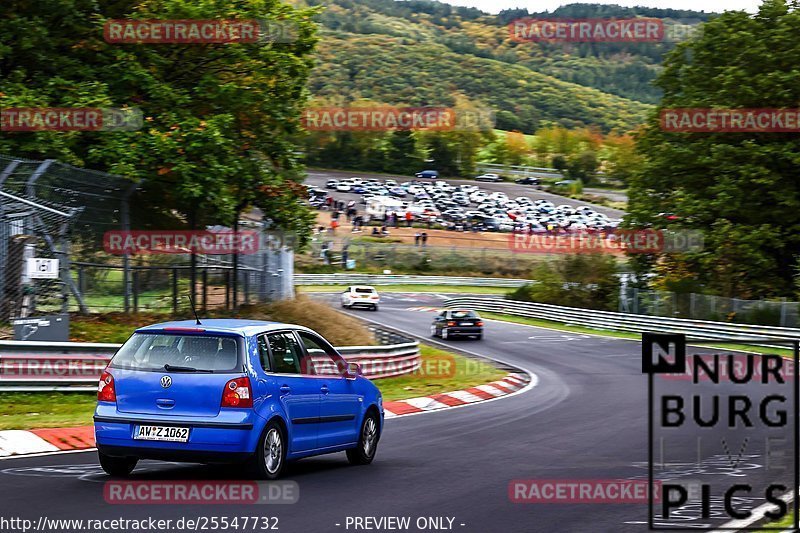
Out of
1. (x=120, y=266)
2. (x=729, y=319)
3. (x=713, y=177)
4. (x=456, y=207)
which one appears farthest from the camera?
(x=456, y=207)

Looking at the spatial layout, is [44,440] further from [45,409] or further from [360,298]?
[360,298]

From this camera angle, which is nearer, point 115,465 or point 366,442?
point 115,465

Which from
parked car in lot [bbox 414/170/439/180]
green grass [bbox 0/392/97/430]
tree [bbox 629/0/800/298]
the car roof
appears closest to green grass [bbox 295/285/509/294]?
tree [bbox 629/0/800/298]

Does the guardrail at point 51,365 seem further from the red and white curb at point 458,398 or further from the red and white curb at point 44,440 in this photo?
the red and white curb at point 458,398

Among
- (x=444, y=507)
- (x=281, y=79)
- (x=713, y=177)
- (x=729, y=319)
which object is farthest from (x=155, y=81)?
(x=713, y=177)

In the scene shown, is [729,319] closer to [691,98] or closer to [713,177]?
[713,177]

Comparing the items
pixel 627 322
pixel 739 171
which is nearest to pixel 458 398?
pixel 627 322

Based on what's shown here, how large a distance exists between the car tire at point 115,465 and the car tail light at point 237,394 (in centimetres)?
A: 109

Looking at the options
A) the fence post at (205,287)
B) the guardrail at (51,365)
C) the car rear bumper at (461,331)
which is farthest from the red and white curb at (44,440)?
the car rear bumper at (461,331)

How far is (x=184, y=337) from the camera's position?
995cm

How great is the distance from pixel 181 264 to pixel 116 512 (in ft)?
51.6

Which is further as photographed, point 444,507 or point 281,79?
point 281,79

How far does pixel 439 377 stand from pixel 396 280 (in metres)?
49.2

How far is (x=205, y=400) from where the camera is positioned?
9.54 metres
